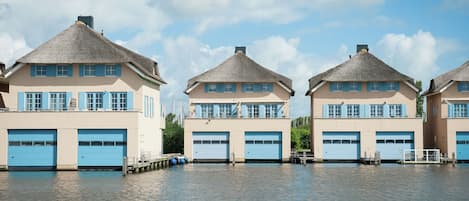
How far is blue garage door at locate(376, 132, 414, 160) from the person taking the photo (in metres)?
53.7

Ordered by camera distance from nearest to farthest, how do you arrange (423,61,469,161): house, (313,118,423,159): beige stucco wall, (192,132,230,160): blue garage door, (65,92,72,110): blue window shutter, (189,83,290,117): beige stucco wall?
(65,92,72,110): blue window shutter < (423,61,469,161): house < (313,118,423,159): beige stucco wall < (192,132,230,160): blue garage door < (189,83,290,117): beige stucco wall

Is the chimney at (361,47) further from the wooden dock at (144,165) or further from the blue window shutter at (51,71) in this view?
the blue window shutter at (51,71)

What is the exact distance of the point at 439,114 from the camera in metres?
54.9

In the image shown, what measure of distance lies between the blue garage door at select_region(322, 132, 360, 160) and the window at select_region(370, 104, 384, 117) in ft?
7.00

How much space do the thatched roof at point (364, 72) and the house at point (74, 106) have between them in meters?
14.4

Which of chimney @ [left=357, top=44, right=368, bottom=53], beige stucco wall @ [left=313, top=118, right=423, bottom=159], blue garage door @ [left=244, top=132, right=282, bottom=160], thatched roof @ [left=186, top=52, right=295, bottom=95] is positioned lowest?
blue garage door @ [left=244, top=132, right=282, bottom=160]

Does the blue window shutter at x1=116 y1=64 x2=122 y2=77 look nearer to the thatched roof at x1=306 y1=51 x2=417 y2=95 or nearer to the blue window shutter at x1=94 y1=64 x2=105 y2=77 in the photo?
the blue window shutter at x1=94 y1=64 x2=105 y2=77

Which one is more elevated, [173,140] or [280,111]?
[280,111]

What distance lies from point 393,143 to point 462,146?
15.4 feet

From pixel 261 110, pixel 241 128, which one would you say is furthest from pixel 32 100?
pixel 261 110

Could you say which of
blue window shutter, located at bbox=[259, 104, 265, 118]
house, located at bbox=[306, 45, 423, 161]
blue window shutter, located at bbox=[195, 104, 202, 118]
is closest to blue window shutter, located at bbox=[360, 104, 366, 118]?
house, located at bbox=[306, 45, 423, 161]

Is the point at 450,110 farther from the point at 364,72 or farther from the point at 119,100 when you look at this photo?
the point at 119,100

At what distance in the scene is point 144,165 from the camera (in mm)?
43938

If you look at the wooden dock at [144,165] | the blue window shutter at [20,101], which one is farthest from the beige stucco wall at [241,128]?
the blue window shutter at [20,101]
